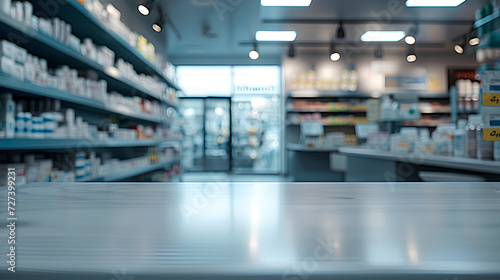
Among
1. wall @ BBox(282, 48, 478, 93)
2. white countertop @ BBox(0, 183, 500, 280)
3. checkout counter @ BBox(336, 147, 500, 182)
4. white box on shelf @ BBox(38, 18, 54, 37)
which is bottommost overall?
checkout counter @ BBox(336, 147, 500, 182)

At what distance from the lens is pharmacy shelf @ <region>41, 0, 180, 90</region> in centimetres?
248

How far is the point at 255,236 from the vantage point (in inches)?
13.9

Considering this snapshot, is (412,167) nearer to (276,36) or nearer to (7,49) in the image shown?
(7,49)

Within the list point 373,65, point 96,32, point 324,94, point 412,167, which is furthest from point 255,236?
point 373,65

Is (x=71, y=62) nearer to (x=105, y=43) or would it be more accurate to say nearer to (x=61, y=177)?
(x=105, y=43)

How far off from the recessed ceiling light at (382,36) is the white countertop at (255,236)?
6778mm

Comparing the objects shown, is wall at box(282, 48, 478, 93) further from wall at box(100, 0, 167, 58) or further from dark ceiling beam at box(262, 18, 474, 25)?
wall at box(100, 0, 167, 58)

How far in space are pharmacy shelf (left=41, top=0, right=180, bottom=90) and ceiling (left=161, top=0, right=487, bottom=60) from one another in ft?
6.37

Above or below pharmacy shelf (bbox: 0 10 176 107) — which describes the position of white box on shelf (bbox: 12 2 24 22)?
above

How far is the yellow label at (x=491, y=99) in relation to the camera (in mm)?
1119

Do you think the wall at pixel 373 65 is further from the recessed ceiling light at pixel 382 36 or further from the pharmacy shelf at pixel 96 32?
the pharmacy shelf at pixel 96 32

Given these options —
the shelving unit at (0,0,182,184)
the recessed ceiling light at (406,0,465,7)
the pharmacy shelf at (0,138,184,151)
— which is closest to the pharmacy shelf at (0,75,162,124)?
the shelving unit at (0,0,182,184)

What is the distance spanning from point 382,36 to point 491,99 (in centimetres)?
629

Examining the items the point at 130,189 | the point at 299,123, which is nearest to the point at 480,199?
the point at 130,189
